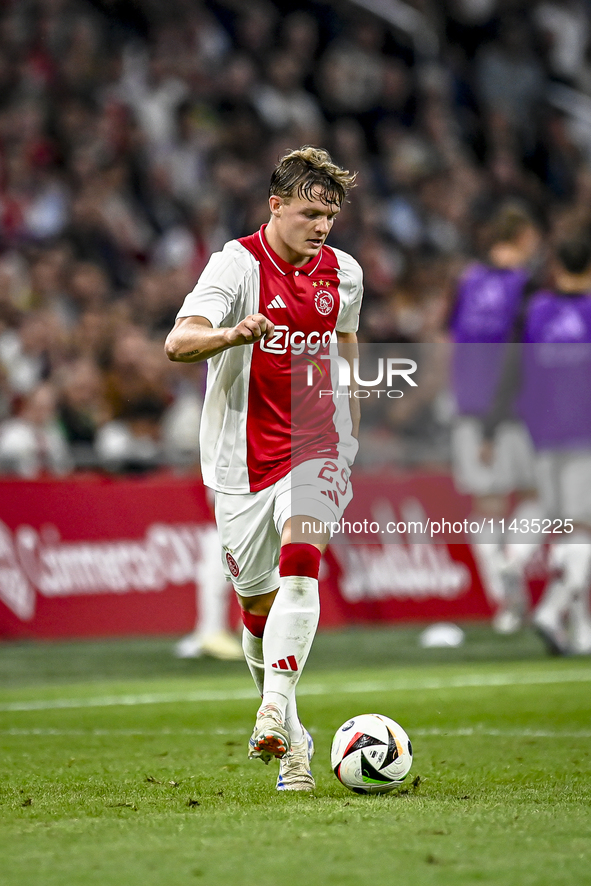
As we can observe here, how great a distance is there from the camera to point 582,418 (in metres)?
9.77

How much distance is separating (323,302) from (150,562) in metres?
6.01

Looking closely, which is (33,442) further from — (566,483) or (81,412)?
(566,483)

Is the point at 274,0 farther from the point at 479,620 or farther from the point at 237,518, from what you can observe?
the point at 237,518

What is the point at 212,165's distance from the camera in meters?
15.8

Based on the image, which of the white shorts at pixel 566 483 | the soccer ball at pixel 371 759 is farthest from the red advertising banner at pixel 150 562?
the soccer ball at pixel 371 759

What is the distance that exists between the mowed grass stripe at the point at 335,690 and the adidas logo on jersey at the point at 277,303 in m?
3.34

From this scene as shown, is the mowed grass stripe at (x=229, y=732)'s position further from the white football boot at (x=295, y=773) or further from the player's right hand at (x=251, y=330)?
the player's right hand at (x=251, y=330)

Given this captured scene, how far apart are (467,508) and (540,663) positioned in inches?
89.1

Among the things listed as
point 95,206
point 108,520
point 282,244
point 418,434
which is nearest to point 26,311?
point 95,206

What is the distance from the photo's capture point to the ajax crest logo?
5438mm

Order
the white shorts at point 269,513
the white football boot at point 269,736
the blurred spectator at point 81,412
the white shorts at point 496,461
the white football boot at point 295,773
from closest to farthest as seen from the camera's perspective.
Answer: the white football boot at point 269,736 < the white football boot at point 295,773 < the white shorts at point 269,513 < the white shorts at point 496,461 < the blurred spectator at point 81,412

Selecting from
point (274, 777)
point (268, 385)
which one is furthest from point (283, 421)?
point (274, 777)

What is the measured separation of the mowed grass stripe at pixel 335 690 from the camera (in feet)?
26.2

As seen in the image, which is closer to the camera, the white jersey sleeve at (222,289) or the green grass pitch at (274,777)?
the green grass pitch at (274,777)
